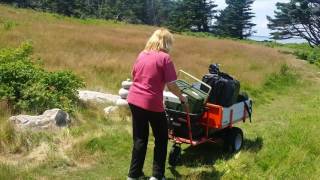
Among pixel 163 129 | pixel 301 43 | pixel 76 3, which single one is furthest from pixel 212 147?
pixel 76 3

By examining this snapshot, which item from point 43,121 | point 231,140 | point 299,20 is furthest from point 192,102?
point 299,20

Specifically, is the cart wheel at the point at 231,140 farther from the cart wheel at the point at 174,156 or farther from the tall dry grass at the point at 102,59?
the tall dry grass at the point at 102,59

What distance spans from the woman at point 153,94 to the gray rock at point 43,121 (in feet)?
8.58

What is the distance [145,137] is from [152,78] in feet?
2.65

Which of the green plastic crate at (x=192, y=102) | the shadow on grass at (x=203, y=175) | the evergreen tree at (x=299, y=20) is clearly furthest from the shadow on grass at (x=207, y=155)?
the evergreen tree at (x=299, y=20)

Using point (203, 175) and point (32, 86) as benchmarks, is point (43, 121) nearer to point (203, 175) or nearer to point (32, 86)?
point (32, 86)

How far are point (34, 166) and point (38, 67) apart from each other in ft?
13.9

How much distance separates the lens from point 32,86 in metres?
9.77

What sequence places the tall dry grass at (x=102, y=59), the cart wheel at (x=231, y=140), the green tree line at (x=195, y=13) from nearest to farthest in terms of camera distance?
the cart wheel at (x=231, y=140)
the tall dry grass at (x=102, y=59)
the green tree line at (x=195, y=13)

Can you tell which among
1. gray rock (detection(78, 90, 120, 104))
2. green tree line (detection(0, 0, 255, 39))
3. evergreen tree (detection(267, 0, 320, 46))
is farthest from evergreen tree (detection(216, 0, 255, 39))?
gray rock (detection(78, 90, 120, 104))

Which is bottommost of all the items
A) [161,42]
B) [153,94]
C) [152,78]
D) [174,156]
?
[174,156]

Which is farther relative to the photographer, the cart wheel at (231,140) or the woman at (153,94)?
the cart wheel at (231,140)

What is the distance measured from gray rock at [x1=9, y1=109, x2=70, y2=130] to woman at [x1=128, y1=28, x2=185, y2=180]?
262 centimetres

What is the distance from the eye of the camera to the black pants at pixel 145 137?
243 inches
